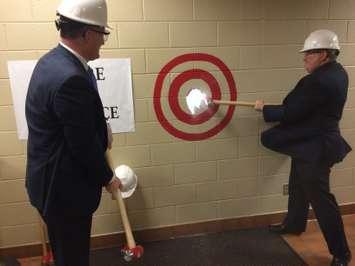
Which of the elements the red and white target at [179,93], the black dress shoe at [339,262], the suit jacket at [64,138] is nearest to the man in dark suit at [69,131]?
the suit jacket at [64,138]

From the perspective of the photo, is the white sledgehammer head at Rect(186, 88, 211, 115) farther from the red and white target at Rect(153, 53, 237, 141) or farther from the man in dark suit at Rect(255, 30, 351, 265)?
the man in dark suit at Rect(255, 30, 351, 265)

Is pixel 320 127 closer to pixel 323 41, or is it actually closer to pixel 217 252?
pixel 323 41

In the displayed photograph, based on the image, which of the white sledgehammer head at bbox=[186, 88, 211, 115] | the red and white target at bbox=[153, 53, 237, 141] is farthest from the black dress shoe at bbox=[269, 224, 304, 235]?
the white sledgehammer head at bbox=[186, 88, 211, 115]

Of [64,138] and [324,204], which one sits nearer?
[64,138]

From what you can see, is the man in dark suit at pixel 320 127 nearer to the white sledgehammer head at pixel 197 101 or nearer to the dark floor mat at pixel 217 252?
the dark floor mat at pixel 217 252

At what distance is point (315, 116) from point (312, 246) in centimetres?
93

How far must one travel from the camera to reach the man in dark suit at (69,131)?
137 cm

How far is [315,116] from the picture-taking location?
7.07ft

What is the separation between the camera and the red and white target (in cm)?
236

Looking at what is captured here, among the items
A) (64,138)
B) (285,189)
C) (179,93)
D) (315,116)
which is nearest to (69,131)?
(64,138)

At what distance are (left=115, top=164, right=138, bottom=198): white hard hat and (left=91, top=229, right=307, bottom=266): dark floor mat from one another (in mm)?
443

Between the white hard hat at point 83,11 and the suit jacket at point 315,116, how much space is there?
124cm

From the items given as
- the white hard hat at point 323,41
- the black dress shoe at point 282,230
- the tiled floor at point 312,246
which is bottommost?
the tiled floor at point 312,246

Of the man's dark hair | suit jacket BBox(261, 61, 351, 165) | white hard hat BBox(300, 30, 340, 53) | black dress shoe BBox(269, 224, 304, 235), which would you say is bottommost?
black dress shoe BBox(269, 224, 304, 235)
